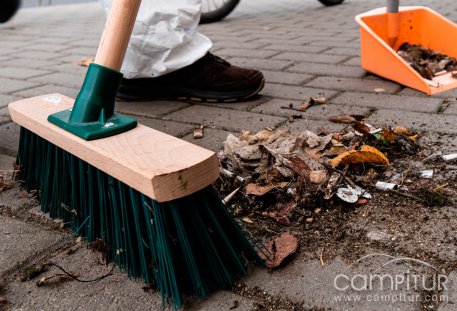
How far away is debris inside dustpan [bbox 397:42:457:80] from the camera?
2541mm

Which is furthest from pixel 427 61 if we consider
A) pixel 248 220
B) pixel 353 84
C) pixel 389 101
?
pixel 248 220

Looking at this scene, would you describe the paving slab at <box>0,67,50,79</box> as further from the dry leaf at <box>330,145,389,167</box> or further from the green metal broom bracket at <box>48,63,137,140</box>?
the dry leaf at <box>330,145,389,167</box>

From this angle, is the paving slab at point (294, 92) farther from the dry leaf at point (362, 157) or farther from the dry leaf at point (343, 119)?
the dry leaf at point (362, 157)

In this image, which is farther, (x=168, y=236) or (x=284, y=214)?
(x=284, y=214)

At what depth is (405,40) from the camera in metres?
2.84

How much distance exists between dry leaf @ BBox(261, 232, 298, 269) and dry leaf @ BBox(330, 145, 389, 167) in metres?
0.35

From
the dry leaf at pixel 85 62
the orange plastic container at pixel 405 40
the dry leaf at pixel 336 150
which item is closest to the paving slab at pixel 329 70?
the orange plastic container at pixel 405 40

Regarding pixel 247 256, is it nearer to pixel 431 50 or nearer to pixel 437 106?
pixel 437 106

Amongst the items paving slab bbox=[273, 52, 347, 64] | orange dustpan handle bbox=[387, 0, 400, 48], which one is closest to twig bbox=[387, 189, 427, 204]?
Result: orange dustpan handle bbox=[387, 0, 400, 48]

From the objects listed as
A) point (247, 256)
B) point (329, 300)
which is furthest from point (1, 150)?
point (329, 300)

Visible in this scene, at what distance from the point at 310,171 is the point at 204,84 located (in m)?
1.09

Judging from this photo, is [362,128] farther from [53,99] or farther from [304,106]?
[53,99]

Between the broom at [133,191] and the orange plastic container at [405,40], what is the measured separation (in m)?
1.43

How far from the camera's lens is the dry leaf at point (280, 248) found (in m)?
1.23
